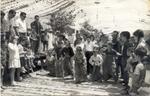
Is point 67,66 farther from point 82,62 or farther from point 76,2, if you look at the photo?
point 76,2

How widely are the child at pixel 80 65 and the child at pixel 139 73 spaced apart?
1.58 ft

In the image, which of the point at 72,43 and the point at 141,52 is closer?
the point at 141,52

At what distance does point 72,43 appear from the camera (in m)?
6.44

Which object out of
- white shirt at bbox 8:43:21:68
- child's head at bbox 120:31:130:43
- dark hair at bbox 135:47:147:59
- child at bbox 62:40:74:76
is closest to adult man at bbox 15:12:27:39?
white shirt at bbox 8:43:21:68

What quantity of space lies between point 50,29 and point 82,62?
433mm

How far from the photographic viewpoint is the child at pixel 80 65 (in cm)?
641

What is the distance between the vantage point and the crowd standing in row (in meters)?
6.34

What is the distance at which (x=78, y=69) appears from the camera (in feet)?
21.2

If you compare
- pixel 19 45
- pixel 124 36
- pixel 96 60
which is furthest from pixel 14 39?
pixel 124 36

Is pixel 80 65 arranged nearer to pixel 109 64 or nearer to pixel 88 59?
pixel 88 59

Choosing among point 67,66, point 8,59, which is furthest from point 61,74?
point 8,59

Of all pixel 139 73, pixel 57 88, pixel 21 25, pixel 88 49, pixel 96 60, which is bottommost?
pixel 57 88

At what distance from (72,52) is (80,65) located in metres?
0.14

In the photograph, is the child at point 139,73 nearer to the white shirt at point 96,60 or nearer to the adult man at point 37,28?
the white shirt at point 96,60
